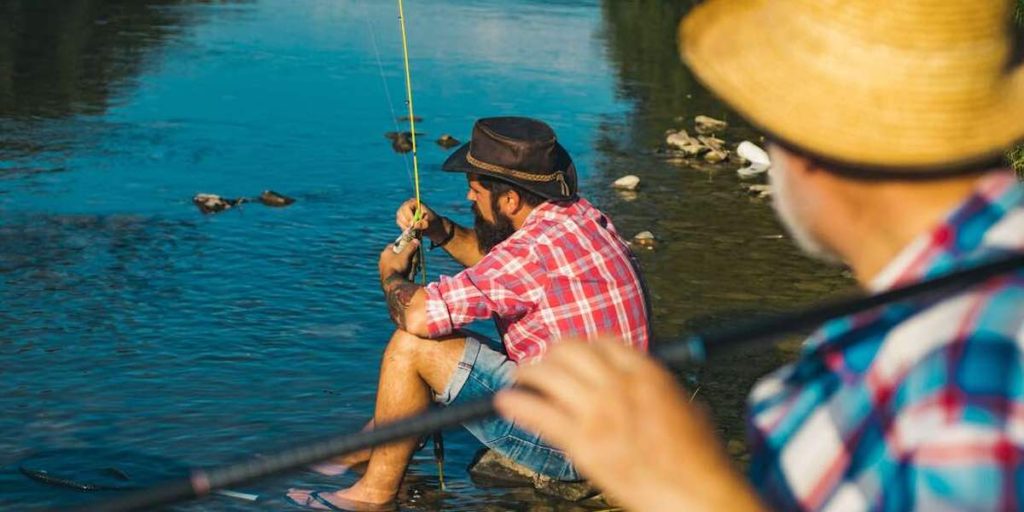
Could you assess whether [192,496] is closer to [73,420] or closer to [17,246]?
[73,420]

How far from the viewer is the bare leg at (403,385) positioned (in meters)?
5.23

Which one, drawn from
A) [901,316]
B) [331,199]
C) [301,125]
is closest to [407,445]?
[901,316]

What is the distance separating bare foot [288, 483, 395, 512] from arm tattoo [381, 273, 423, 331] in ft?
1.98

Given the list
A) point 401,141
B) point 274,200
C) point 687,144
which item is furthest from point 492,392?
point 687,144

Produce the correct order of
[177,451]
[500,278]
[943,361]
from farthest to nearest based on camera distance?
[177,451]
[500,278]
[943,361]

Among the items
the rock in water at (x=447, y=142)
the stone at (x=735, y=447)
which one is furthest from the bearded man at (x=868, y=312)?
the rock in water at (x=447, y=142)

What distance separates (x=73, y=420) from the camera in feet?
20.5

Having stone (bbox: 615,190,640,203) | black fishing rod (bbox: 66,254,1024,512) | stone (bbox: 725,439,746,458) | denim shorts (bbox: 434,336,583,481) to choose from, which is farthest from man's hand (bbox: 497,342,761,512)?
stone (bbox: 615,190,640,203)

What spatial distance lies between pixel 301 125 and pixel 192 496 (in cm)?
1180

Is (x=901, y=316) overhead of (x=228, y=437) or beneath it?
overhead

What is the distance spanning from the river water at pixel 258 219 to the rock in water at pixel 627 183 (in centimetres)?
10

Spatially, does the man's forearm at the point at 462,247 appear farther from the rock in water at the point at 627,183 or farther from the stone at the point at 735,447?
the rock in water at the point at 627,183

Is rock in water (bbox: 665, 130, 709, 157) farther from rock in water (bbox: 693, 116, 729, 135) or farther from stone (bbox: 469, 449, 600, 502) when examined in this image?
stone (bbox: 469, 449, 600, 502)

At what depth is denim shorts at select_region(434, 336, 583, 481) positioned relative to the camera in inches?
204
